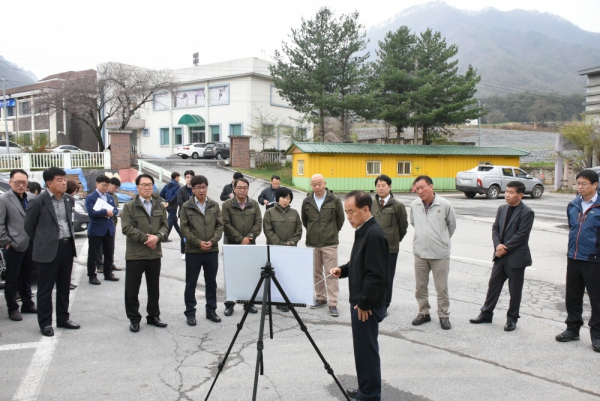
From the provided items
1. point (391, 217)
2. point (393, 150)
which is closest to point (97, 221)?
point (391, 217)

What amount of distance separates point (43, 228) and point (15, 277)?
43.5 inches

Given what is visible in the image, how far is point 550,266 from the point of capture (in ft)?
31.0

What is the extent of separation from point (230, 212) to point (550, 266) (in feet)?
22.9

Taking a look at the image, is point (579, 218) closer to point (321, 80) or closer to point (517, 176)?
point (517, 176)

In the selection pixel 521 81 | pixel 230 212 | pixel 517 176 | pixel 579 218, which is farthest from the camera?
pixel 521 81

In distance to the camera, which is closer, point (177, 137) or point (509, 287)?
point (509, 287)

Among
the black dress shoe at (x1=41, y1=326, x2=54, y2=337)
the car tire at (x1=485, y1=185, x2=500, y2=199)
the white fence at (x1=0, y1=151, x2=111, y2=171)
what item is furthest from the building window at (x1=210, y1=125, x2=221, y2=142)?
the black dress shoe at (x1=41, y1=326, x2=54, y2=337)

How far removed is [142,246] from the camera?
18.6 feet

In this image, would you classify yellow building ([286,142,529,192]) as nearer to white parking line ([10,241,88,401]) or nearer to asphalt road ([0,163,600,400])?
asphalt road ([0,163,600,400])

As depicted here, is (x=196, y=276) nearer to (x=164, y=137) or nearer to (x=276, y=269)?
(x=276, y=269)

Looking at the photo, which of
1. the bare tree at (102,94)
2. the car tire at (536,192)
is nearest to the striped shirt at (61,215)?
the car tire at (536,192)

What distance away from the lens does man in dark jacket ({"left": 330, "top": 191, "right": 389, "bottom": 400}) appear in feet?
11.9

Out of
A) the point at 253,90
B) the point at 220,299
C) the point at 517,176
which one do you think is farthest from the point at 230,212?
the point at 253,90

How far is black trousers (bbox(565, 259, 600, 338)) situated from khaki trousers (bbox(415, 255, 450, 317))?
137cm
